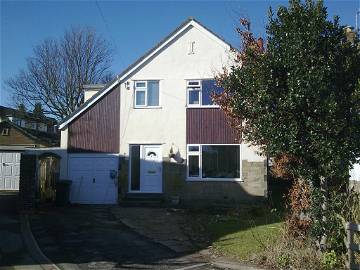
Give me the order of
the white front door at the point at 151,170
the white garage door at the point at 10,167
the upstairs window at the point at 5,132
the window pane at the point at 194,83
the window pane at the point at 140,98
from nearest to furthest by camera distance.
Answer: the white front door at the point at 151,170 → the window pane at the point at 194,83 → the window pane at the point at 140,98 → the white garage door at the point at 10,167 → the upstairs window at the point at 5,132

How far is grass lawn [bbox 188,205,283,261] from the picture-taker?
11.9 m

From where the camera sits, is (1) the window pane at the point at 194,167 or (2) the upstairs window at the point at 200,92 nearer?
(1) the window pane at the point at 194,167

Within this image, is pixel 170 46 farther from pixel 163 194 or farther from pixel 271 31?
pixel 271 31

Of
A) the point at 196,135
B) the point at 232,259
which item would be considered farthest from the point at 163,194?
the point at 232,259

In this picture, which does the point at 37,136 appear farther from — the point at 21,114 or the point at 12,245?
the point at 12,245

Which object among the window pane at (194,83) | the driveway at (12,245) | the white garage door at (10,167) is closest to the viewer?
the driveway at (12,245)

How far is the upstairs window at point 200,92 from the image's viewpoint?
22.5m

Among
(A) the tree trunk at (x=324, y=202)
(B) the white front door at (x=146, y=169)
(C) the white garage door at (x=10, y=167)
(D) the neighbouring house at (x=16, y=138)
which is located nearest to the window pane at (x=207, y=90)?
(B) the white front door at (x=146, y=169)

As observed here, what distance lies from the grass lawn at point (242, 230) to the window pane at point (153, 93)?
6.41 meters

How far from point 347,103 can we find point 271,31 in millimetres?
2276

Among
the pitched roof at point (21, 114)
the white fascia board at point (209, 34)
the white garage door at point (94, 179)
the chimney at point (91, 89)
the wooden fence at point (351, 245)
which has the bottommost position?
the wooden fence at point (351, 245)

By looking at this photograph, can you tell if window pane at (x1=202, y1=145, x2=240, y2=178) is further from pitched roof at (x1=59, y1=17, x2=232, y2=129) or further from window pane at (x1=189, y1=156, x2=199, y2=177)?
pitched roof at (x1=59, y1=17, x2=232, y2=129)

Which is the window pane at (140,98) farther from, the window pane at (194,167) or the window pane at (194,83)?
the window pane at (194,167)

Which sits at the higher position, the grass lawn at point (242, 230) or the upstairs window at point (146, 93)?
the upstairs window at point (146, 93)
